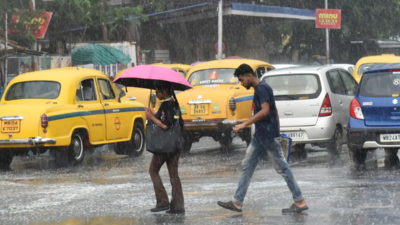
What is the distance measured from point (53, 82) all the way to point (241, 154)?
396 centimetres

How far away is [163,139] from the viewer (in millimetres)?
8031

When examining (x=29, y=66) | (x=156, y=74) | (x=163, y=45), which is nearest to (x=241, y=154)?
(x=156, y=74)

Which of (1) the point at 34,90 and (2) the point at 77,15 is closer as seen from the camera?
(1) the point at 34,90

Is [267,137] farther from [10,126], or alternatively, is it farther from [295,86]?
[10,126]

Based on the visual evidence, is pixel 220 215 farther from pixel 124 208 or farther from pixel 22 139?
pixel 22 139

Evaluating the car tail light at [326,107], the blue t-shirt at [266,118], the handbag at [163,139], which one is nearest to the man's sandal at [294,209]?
the blue t-shirt at [266,118]

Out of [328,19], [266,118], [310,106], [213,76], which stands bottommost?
[310,106]

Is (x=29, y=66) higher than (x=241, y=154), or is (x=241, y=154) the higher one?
(x=29, y=66)

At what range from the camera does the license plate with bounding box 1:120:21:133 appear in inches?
501

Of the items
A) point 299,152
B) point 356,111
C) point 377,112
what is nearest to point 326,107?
point 299,152

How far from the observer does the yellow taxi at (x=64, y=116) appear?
12.7 meters

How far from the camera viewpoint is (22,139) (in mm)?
12664

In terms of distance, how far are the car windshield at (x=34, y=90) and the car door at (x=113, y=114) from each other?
104 centimetres

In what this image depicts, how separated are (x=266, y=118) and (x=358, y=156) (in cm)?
451
